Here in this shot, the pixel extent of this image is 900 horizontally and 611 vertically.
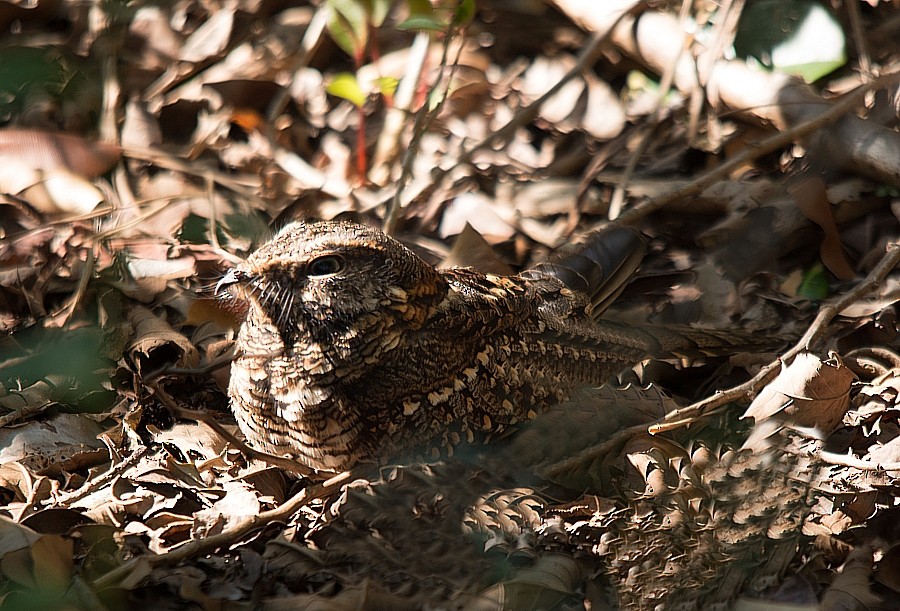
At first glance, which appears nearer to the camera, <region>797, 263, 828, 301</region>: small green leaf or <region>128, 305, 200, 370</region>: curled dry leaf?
<region>128, 305, 200, 370</region>: curled dry leaf

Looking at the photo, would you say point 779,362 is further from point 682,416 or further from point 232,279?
point 232,279

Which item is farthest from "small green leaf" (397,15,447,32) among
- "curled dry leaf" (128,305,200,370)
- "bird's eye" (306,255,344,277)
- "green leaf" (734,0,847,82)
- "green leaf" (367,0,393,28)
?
"green leaf" (734,0,847,82)

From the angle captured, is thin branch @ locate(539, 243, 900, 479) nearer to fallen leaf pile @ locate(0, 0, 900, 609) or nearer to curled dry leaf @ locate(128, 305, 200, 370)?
fallen leaf pile @ locate(0, 0, 900, 609)

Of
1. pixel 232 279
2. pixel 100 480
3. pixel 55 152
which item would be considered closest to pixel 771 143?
pixel 232 279

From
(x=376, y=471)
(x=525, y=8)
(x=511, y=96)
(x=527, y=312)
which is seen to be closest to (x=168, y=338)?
(x=376, y=471)

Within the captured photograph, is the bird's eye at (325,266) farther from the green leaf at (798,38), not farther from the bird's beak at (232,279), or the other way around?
the green leaf at (798,38)

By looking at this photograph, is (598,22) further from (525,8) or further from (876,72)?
(876,72)
